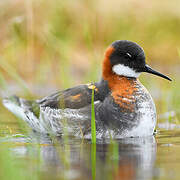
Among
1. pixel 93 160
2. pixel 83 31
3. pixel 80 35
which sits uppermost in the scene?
pixel 80 35

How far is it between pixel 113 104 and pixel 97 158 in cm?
177

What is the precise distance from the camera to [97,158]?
16.9ft

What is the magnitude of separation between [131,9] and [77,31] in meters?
1.54

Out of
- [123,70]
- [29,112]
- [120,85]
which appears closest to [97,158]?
[120,85]

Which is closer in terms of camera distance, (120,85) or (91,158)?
(91,158)

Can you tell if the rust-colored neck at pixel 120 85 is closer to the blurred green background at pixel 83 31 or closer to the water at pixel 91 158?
the water at pixel 91 158

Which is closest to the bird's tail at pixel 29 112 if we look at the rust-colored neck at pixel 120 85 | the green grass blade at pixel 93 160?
the rust-colored neck at pixel 120 85

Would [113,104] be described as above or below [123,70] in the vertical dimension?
below

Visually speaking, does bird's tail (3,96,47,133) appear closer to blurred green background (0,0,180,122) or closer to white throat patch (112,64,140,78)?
white throat patch (112,64,140,78)

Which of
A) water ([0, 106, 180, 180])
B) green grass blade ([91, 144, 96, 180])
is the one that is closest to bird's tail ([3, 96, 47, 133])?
water ([0, 106, 180, 180])

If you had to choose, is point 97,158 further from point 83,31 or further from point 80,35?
point 80,35

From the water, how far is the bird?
229mm

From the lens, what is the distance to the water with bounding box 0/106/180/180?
440cm

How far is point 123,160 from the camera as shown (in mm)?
5047
